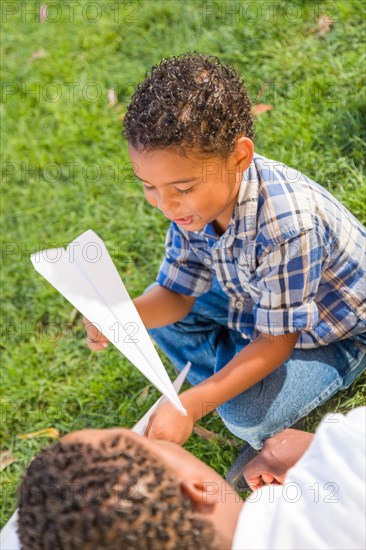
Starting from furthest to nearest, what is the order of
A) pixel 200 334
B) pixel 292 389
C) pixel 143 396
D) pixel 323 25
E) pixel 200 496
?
pixel 323 25
pixel 143 396
pixel 200 334
pixel 292 389
pixel 200 496

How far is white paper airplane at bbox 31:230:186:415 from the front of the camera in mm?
1753

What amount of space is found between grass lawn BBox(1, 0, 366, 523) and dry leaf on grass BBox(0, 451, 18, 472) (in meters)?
0.02

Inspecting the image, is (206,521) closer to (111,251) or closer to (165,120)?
(165,120)

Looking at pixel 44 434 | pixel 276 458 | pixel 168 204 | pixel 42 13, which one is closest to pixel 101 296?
pixel 168 204

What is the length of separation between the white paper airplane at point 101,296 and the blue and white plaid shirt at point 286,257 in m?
0.32

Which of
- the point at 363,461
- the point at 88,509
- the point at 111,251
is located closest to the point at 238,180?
the point at 363,461

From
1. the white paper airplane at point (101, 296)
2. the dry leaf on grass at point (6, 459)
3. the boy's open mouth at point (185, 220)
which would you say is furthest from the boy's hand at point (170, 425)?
the dry leaf on grass at point (6, 459)

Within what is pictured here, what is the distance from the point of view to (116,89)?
133 inches

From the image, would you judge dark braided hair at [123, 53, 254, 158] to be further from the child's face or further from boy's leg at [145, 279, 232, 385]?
boy's leg at [145, 279, 232, 385]

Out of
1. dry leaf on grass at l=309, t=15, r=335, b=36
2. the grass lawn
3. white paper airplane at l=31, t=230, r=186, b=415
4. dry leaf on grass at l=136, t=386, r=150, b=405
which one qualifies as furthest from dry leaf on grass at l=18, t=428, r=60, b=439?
dry leaf on grass at l=309, t=15, r=335, b=36

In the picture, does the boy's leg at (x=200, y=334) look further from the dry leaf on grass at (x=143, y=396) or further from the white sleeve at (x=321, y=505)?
the white sleeve at (x=321, y=505)

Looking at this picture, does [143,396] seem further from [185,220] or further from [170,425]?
[185,220]

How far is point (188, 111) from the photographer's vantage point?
1737 mm

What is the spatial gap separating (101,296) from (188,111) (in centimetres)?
51
